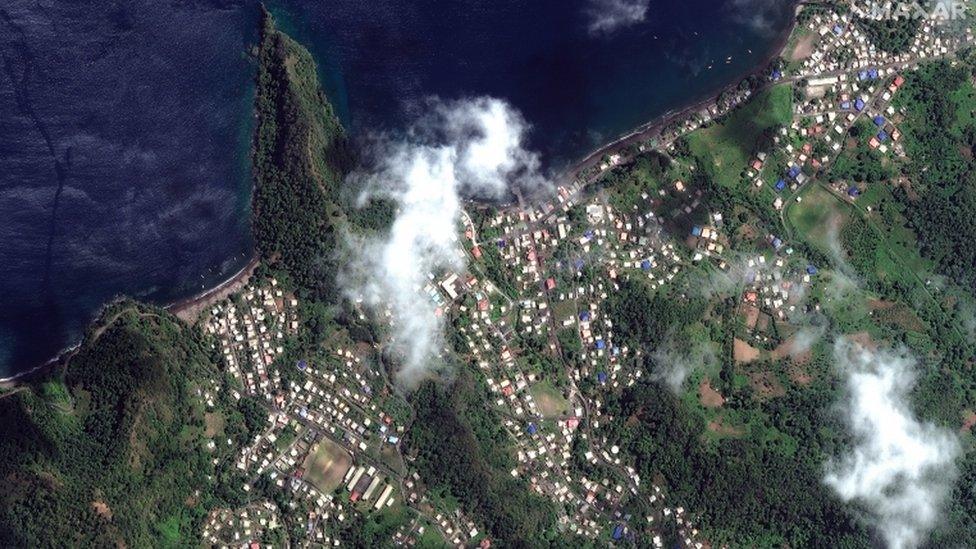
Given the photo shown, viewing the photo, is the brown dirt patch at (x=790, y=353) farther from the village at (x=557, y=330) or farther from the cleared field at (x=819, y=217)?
the cleared field at (x=819, y=217)

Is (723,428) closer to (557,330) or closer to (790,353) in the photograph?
(790,353)

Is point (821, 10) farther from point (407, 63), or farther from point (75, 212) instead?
point (75, 212)

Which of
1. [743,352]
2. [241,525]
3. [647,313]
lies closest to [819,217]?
[743,352]

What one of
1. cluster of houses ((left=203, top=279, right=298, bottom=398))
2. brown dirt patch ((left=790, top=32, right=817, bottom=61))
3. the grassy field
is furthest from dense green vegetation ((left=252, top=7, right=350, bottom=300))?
brown dirt patch ((left=790, top=32, right=817, bottom=61))

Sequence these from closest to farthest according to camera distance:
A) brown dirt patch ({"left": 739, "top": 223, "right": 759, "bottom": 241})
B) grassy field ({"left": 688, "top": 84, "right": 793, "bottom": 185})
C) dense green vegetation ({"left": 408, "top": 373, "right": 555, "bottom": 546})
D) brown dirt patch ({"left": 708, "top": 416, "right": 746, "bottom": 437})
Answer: dense green vegetation ({"left": 408, "top": 373, "right": 555, "bottom": 546}), brown dirt patch ({"left": 708, "top": 416, "right": 746, "bottom": 437}), brown dirt patch ({"left": 739, "top": 223, "right": 759, "bottom": 241}), grassy field ({"left": 688, "top": 84, "right": 793, "bottom": 185})

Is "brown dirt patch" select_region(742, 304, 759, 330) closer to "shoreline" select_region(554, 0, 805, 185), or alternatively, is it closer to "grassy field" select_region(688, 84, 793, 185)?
"grassy field" select_region(688, 84, 793, 185)

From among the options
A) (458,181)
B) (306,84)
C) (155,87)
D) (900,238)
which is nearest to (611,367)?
(458,181)
